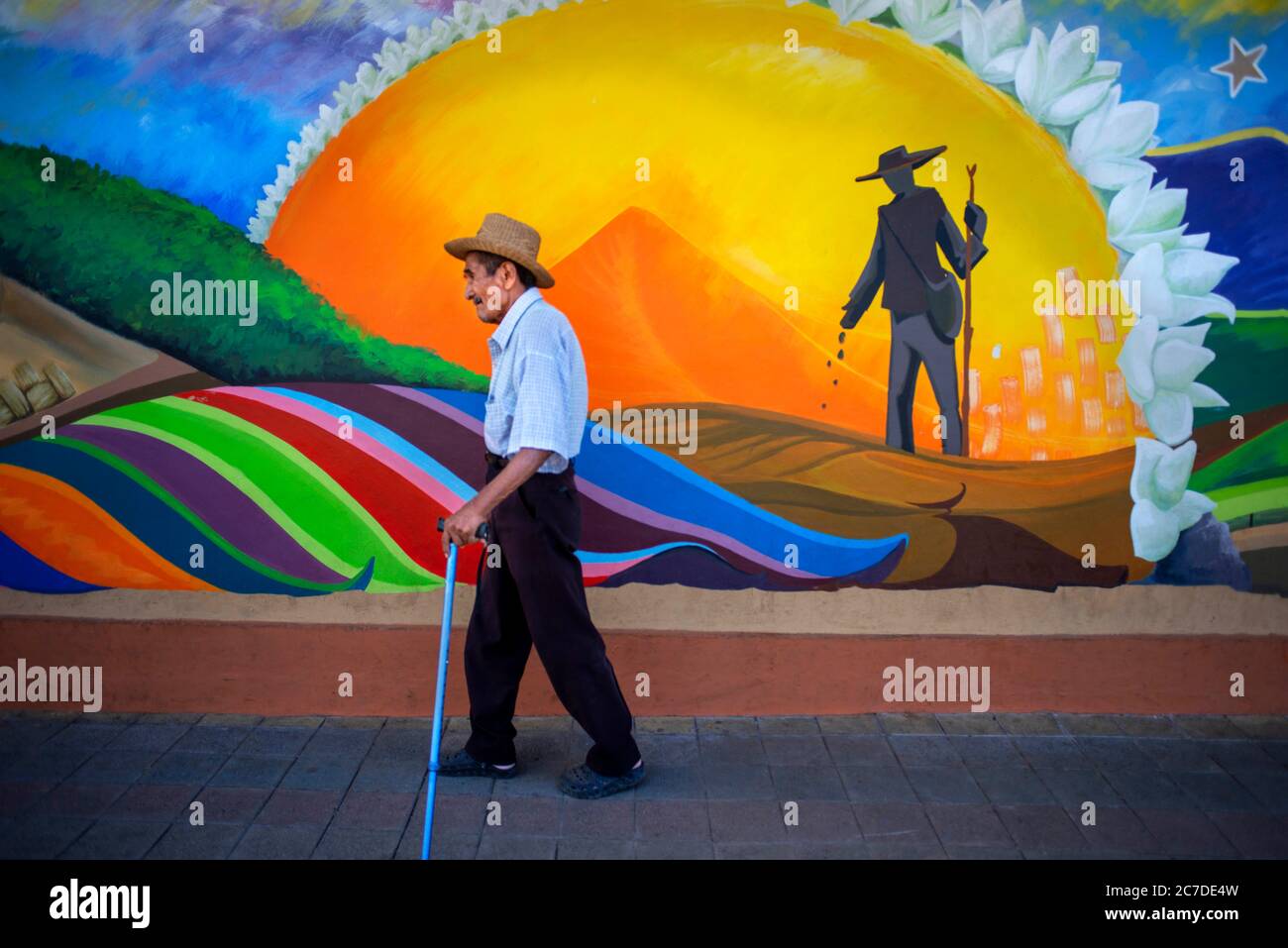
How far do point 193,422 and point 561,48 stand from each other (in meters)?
2.24

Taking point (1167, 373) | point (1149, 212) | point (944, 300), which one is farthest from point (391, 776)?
point (1149, 212)

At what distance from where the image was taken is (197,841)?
4.34 m

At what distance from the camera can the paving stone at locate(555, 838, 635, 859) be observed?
4.32m

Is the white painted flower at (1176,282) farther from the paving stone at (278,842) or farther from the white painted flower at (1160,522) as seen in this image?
the paving stone at (278,842)

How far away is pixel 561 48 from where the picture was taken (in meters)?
5.32

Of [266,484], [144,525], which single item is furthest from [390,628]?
[144,525]

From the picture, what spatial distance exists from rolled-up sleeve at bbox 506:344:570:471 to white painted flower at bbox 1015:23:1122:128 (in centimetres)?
242

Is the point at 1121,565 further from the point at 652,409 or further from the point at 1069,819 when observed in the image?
the point at 652,409

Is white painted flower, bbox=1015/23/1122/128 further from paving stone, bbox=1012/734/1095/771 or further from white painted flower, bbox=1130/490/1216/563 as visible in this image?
paving stone, bbox=1012/734/1095/771

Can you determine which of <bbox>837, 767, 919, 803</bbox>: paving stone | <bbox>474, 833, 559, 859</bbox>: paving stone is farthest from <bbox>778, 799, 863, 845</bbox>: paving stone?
<bbox>474, 833, 559, 859</bbox>: paving stone

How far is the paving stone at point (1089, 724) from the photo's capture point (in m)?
5.35

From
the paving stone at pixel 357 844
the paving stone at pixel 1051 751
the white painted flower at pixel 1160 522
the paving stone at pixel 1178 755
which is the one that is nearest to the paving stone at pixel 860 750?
the paving stone at pixel 1051 751

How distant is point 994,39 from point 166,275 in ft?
11.9

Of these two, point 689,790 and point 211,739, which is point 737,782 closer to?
point 689,790
